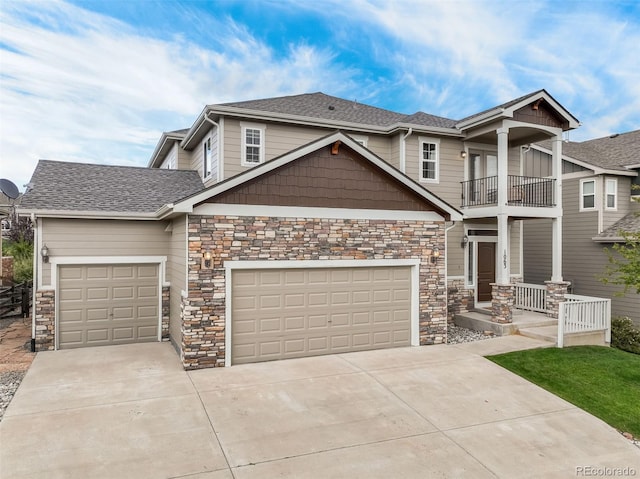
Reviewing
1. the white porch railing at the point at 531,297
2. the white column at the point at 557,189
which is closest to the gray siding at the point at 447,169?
the white column at the point at 557,189

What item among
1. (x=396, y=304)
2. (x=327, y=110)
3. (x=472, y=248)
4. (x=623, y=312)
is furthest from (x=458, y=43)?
(x=396, y=304)

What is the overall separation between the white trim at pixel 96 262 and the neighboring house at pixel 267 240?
0.11ft

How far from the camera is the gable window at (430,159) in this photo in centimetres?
1390

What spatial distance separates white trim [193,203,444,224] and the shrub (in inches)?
281

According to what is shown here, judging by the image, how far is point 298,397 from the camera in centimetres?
715

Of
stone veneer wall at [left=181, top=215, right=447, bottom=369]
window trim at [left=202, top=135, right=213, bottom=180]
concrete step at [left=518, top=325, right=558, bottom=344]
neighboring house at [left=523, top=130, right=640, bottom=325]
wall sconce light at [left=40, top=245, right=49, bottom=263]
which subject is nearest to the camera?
stone veneer wall at [left=181, top=215, right=447, bottom=369]

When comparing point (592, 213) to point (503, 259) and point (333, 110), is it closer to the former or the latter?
point (503, 259)

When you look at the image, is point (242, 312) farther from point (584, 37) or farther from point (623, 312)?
point (584, 37)

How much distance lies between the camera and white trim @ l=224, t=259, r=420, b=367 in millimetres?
8758

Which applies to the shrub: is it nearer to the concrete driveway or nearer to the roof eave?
the concrete driveway

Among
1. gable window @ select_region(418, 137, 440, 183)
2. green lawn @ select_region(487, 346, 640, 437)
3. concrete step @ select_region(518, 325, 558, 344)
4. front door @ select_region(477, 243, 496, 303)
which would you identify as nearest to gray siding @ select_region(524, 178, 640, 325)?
front door @ select_region(477, 243, 496, 303)

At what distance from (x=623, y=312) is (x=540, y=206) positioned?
5.58 m

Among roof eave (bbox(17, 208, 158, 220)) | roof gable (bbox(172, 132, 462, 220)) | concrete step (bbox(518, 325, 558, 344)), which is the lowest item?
concrete step (bbox(518, 325, 558, 344))

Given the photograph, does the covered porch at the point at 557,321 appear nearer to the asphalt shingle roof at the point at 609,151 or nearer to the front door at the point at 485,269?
the front door at the point at 485,269
